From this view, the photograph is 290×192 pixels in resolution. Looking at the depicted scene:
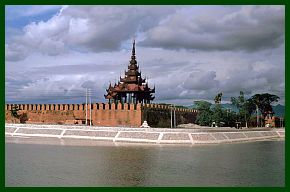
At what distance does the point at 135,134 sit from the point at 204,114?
64.2 feet

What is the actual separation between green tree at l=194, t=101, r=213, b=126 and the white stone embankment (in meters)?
9.38

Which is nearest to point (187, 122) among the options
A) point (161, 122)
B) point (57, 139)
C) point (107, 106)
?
point (161, 122)

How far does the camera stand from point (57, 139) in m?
33.1

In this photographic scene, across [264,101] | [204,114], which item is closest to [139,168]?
[204,114]

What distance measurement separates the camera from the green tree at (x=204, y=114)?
1927 inches

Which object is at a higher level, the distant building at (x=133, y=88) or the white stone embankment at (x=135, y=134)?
the distant building at (x=133, y=88)

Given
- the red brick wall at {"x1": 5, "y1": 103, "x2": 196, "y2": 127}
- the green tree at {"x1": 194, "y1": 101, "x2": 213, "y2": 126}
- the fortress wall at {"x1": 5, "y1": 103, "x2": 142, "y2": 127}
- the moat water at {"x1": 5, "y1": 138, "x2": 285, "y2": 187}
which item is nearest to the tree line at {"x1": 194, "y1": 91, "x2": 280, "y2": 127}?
the green tree at {"x1": 194, "y1": 101, "x2": 213, "y2": 126}

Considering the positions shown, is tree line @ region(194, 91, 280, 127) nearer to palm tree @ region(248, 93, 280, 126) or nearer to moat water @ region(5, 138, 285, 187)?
palm tree @ region(248, 93, 280, 126)

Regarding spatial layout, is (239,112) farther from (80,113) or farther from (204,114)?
(80,113)

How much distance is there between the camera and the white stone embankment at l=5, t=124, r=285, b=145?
31.6 meters

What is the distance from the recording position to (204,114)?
50.1m

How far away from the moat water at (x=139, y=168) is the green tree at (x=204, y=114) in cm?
2489

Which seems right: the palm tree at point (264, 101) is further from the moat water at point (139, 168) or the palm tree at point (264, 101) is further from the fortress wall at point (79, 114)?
the moat water at point (139, 168)

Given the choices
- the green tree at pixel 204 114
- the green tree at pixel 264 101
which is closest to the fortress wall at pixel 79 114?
the green tree at pixel 204 114
